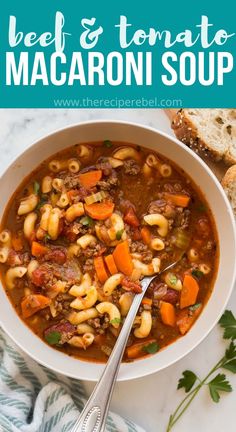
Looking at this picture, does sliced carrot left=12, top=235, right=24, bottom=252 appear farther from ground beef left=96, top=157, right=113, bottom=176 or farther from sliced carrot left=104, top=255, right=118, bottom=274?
ground beef left=96, top=157, right=113, bottom=176

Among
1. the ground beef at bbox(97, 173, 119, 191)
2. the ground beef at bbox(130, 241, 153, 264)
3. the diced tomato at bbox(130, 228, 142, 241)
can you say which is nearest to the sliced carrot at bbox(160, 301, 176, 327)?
the ground beef at bbox(130, 241, 153, 264)

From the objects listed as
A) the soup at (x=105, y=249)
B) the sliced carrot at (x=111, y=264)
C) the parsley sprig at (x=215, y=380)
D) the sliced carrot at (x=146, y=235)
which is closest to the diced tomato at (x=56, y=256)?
the soup at (x=105, y=249)

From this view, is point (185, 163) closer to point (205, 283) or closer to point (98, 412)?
point (205, 283)

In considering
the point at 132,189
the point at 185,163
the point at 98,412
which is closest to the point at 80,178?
the point at 132,189

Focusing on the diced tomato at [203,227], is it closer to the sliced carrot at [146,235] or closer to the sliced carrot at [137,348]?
the sliced carrot at [146,235]

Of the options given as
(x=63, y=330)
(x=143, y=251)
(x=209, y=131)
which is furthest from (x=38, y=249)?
(x=209, y=131)

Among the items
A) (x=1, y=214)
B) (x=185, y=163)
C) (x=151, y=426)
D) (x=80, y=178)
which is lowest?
(x=151, y=426)

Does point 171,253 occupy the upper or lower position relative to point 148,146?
lower
